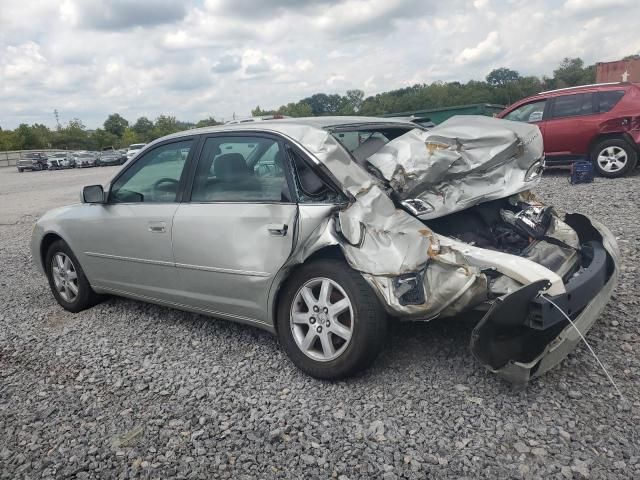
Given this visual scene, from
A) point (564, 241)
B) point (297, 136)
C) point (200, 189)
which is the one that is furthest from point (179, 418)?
point (564, 241)

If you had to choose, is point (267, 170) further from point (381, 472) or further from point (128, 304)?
point (128, 304)

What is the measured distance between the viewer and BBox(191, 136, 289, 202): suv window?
3.29 m

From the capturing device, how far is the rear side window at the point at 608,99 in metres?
9.36

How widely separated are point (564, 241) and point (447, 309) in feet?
4.35

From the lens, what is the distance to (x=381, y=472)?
7.66ft

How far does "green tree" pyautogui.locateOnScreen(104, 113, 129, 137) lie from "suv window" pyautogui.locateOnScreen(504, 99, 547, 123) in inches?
3349

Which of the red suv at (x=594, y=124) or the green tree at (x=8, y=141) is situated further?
the green tree at (x=8, y=141)

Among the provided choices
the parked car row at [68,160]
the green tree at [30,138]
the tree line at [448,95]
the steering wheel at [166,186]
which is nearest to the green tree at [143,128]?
the green tree at [30,138]

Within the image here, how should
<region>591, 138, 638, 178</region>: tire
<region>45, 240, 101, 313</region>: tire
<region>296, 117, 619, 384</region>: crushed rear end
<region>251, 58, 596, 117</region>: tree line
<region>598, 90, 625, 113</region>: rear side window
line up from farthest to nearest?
<region>251, 58, 596, 117</region>: tree line → <region>598, 90, 625, 113</region>: rear side window → <region>591, 138, 638, 178</region>: tire → <region>45, 240, 101, 313</region>: tire → <region>296, 117, 619, 384</region>: crushed rear end

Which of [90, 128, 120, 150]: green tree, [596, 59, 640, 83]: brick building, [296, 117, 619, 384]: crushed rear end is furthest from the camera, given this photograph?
[90, 128, 120, 150]: green tree

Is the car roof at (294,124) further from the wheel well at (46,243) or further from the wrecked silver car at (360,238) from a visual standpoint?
the wheel well at (46,243)

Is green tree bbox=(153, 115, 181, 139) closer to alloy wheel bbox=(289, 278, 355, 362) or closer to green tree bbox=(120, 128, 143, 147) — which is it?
green tree bbox=(120, 128, 143, 147)

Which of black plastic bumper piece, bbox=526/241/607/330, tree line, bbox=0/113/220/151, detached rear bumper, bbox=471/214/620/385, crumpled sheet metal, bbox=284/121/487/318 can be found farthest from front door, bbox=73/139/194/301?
tree line, bbox=0/113/220/151

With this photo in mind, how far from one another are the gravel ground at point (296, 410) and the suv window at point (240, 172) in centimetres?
111
